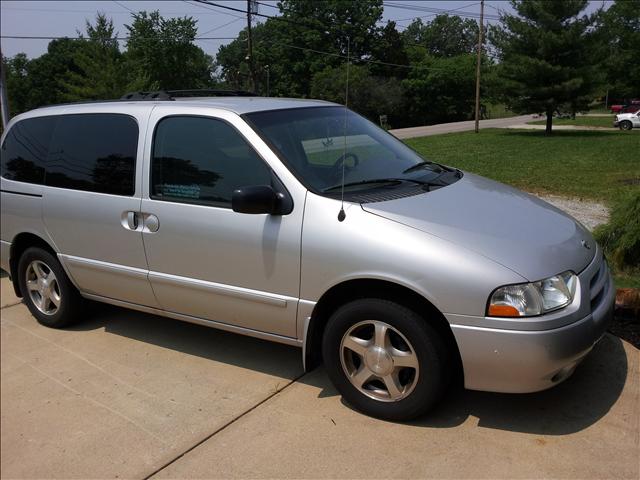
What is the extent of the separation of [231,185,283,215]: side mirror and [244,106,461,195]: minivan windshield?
20 centimetres

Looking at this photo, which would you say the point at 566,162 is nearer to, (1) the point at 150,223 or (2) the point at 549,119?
(2) the point at 549,119

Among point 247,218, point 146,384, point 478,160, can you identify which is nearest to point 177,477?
point 146,384

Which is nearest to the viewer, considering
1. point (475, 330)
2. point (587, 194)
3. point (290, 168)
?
point (475, 330)

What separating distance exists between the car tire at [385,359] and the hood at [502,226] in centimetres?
47

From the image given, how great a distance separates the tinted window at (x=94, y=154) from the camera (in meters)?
4.03

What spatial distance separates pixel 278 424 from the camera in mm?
3229

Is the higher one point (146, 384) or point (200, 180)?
point (200, 180)

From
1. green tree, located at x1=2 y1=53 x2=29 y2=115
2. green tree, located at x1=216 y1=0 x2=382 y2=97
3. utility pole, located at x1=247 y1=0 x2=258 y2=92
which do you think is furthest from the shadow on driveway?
green tree, located at x1=2 y1=53 x2=29 y2=115

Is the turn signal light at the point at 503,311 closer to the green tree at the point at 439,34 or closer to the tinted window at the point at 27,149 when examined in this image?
the tinted window at the point at 27,149

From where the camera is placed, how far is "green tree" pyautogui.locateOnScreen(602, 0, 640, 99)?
237 inches

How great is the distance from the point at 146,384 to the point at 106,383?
0.93ft

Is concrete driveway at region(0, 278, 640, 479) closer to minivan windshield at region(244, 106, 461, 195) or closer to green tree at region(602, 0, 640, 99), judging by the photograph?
minivan windshield at region(244, 106, 461, 195)

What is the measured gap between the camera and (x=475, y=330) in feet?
9.16

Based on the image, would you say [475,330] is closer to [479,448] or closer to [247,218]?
[479,448]
